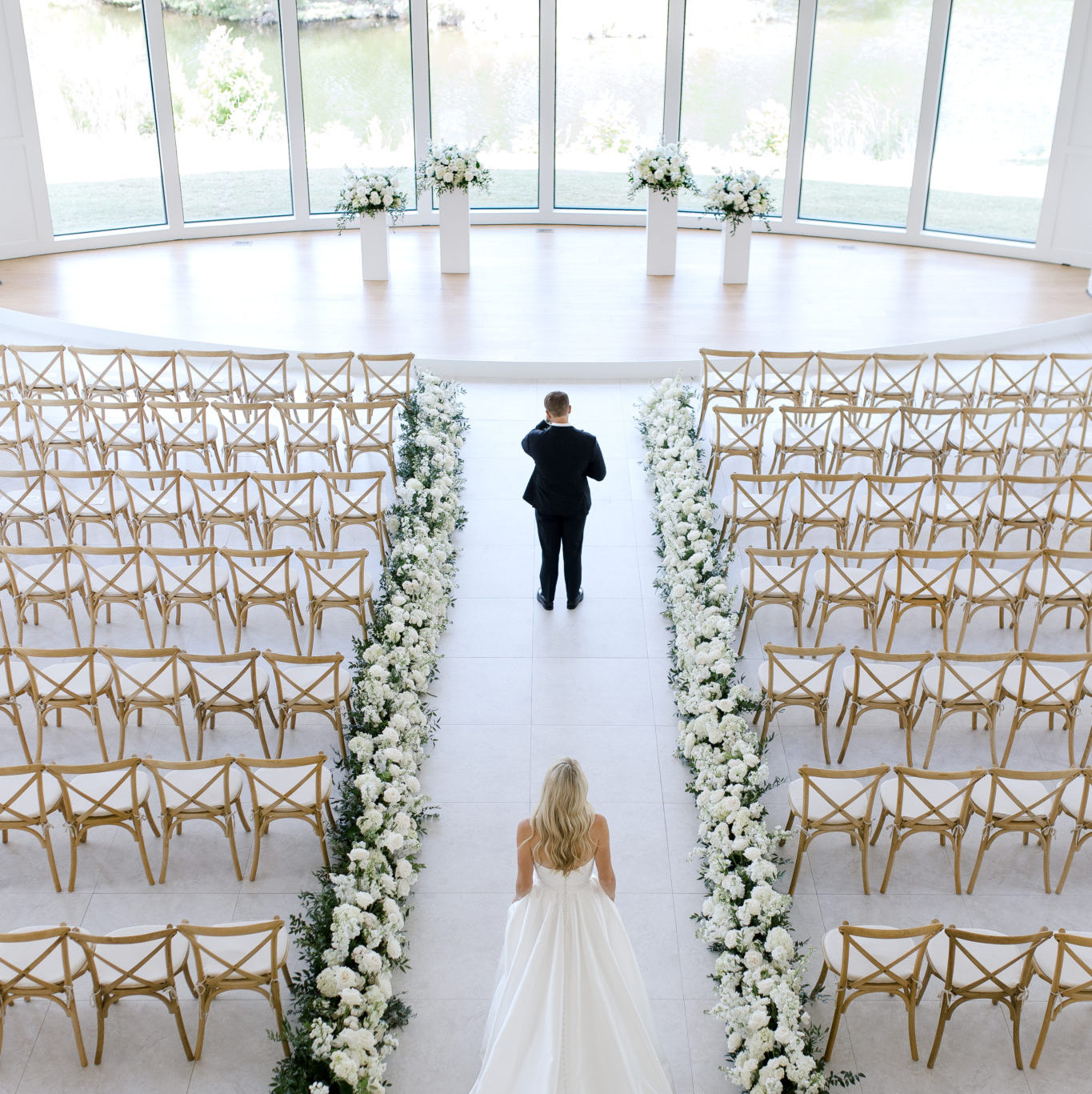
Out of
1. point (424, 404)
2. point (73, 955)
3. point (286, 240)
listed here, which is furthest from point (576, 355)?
point (73, 955)

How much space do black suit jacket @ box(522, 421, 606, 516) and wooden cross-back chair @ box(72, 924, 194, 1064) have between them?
150 inches

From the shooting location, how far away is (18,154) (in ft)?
54.1

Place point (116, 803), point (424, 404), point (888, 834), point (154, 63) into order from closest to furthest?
point (116, 803)
point (888, 834)
point (424, 404)
point (154, 63)

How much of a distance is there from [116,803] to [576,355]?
8103 mm

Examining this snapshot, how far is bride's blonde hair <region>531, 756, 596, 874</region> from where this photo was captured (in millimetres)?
4477

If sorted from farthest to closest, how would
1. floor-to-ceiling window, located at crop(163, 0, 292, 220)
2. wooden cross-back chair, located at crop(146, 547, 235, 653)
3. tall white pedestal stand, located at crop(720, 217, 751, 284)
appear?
1. floor-to-ceiling window, located at crop(163, 0, 292, 220)
2. tall white pedestal stand, located at crop(720, 217, 751, 284)
3. wooden cross-back chair, located at crop(146, 547, 235, 653)

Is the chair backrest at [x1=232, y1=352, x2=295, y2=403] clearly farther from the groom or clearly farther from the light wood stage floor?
the groom

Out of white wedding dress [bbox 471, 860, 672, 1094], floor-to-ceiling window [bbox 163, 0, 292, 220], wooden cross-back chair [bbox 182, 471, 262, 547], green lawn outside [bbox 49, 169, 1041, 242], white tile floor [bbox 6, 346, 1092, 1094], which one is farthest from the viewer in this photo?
Answer: green lawn outside [bbox 49, 169, 1041, 242]

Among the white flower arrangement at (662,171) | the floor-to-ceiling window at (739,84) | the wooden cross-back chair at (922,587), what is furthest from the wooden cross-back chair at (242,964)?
the floor-to-ceiling window at (739,84)

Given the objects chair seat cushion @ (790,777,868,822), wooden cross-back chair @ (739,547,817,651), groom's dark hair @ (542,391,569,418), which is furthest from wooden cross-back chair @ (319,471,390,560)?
chair seat cushion @ (790,777,868,822)

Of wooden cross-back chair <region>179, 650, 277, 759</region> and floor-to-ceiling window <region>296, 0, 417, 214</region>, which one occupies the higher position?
floor-to-ceiling window <region>296, 0, 417, 214</region>

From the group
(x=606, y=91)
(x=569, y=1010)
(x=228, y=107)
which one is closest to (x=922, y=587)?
(x=569, y=1010)

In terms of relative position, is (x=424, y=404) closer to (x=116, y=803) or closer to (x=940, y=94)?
(x=116, y=803)

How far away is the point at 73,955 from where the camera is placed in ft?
17.3
